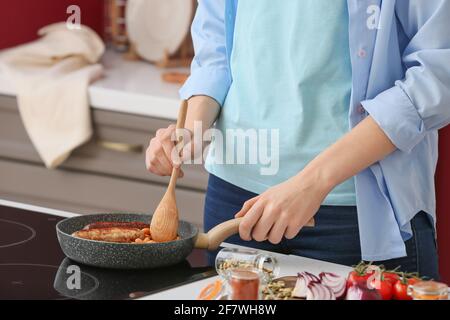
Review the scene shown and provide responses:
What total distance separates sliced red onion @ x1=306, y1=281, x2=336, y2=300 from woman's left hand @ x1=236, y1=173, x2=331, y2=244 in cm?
18

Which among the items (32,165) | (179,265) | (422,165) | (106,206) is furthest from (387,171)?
(32,165)

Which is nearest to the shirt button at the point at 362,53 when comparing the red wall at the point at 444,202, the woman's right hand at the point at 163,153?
the woman's right hand at the point at 163,153

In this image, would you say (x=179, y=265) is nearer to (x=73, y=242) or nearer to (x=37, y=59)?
(x=73, y=242)

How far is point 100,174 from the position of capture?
9.25 feet

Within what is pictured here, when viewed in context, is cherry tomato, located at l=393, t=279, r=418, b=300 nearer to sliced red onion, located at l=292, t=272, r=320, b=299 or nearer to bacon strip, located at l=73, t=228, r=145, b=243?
sliced red onion, located at l=292, t=272, r=320, b=299

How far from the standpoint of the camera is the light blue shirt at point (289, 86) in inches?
61.6

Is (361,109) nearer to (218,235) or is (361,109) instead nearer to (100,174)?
(218,235)

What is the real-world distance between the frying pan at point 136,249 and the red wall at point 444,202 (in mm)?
1223

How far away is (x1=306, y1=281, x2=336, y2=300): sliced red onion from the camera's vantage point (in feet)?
4.03

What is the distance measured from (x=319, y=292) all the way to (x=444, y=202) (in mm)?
1384

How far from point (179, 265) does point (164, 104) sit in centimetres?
126

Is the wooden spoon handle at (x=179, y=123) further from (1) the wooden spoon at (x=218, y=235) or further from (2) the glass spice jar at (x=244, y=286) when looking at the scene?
(2) the glass spice jar at (x=244, y=286)

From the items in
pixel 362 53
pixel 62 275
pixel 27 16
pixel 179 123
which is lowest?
pixel 62 275

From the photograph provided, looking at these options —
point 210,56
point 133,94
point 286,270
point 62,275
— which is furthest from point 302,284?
point 133,94
